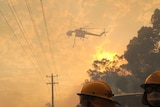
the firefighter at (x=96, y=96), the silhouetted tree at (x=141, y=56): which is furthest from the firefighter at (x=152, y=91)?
the silhouetted tree at (x=141, y=56)

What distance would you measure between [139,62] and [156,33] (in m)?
8.05

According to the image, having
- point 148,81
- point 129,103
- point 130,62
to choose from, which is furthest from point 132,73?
point 148,81

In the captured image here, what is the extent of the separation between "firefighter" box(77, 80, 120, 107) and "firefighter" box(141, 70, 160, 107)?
481mm

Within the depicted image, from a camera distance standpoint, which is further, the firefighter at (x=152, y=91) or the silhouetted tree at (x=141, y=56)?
the silhouetted tree at (x=141, y=56)

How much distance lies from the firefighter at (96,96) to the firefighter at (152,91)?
481 mm

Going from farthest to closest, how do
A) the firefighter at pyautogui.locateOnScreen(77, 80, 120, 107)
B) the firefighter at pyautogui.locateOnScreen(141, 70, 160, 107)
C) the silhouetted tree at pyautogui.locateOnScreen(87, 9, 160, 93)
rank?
the silhouetted tree at pyautogui.locateOnScreen(87, 9, 160, 93) → the firefighter at pyautogui.locateOnScreen(77, 80, 120, 107) → the firefighter at pyautogui.locateOnScreen(141, 70, 160, 107)

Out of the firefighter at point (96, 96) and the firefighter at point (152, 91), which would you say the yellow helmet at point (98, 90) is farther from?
the firefighter at point (152, 91)

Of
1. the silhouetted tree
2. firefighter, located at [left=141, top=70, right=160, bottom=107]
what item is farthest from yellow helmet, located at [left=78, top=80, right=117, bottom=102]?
the silhouetted tree

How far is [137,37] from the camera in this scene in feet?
230

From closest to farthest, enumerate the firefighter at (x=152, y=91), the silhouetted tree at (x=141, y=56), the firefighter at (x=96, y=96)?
the firefighter at (x=152, y=91) → the firefighter at (x=96, y=96) → the silhouetted tree at (x=141, y=56)

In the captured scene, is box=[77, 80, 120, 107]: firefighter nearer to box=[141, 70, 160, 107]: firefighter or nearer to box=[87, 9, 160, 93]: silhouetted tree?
box=[141, 70, 160, 107]: firefighter

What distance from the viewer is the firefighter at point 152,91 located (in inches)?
157

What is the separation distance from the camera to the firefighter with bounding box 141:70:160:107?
3.98 m

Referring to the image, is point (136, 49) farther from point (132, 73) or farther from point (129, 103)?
point (129, 103)
